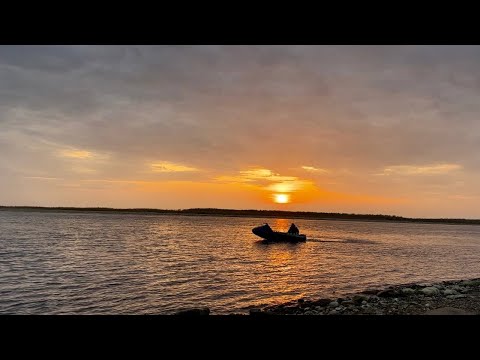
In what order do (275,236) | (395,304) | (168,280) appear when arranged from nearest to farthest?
1. (395,304)
2. (168,280)
3. (275,236)

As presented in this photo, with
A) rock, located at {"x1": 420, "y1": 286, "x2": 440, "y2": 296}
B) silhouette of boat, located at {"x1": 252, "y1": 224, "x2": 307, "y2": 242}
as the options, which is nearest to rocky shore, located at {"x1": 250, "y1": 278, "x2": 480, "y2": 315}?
rock, located at {"x1": 420, "y1": 286, "x2": 440, "y2": 296}

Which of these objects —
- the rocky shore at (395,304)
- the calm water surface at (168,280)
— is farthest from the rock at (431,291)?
the calm water surface at (168,280)

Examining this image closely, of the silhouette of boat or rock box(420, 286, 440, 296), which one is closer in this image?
rock box(420, 286, 440, 296)

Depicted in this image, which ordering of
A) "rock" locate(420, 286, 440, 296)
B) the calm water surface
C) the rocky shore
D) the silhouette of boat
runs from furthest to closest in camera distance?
the silhouette of boat
the calm water surface
"rock" locate(420, 286, 440, 296)
the rocky shore

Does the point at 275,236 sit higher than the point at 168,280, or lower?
higher

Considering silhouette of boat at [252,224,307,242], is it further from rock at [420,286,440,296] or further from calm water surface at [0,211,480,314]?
rock at [420,286,440,296]

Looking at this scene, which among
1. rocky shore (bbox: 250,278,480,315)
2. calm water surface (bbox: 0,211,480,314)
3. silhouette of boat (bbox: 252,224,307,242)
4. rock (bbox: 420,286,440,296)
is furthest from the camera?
silhouette of boat (bbox: 252,224,307,242)

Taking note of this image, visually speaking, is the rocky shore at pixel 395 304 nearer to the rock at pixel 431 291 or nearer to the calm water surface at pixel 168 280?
the rock at pixel 431 291

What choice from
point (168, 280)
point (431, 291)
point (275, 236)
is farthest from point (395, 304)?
point (275, 236)

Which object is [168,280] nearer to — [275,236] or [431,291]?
[431,291]

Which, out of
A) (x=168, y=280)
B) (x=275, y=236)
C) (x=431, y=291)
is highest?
(x=431, y=291)
